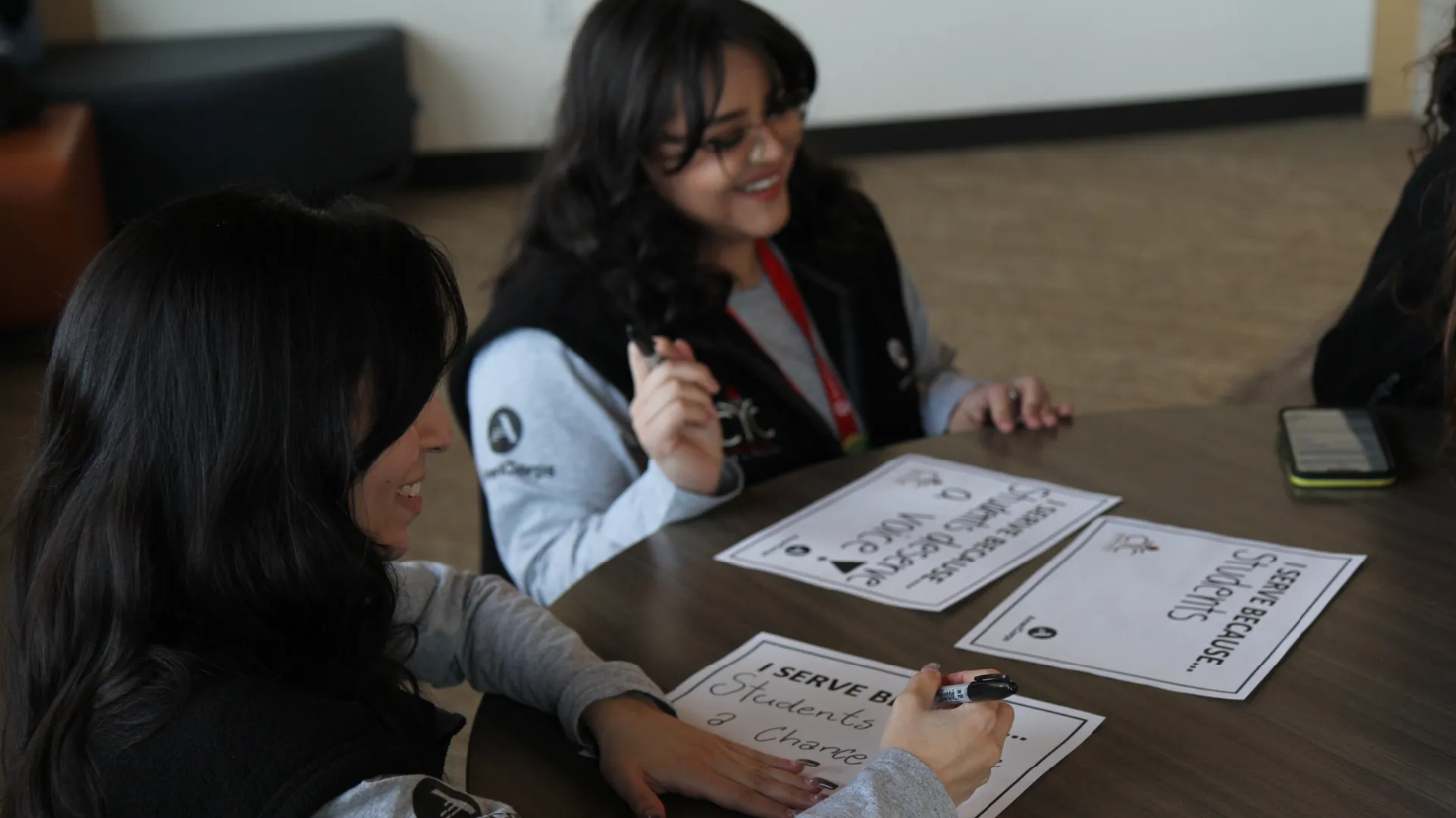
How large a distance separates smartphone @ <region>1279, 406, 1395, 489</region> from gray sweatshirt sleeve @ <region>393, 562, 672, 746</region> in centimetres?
61

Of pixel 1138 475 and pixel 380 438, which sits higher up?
pixel 380 438

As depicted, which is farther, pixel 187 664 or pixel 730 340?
pixel 730 340

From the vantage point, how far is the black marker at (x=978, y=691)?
2.70 feet

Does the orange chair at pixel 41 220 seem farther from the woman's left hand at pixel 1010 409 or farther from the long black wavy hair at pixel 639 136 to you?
the woman's left hand at pixel 1010 409

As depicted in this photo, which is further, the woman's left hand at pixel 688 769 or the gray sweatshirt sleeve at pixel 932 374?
the gray sweatshirt sleeve at pixel 932 374

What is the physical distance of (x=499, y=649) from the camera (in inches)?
40.6

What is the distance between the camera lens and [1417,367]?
1489 mm

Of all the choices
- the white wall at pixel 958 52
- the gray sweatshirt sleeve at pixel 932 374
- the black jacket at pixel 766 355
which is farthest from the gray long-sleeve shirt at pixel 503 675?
the white wall at pixel 958 52

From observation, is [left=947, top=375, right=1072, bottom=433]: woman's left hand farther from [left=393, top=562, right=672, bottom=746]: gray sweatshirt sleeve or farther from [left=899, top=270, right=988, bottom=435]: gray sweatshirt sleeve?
[left=393, top=562, right=672, bottom=746]: gray sweatshirt sleeve

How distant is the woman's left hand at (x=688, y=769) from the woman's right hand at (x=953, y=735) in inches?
2.6

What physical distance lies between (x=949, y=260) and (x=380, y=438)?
10.9 ft

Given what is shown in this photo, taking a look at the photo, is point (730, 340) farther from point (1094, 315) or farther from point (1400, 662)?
point (1094, 315)

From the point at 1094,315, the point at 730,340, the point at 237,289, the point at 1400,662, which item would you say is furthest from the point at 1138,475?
the point at 1094,315

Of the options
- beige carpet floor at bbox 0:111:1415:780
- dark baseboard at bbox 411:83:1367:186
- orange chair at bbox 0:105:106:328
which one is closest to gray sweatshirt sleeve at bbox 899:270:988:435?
beige carpet floor at bbox 0:111:1415:780
